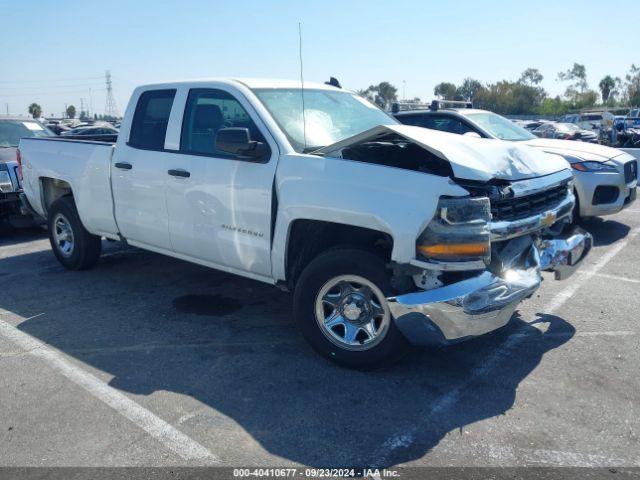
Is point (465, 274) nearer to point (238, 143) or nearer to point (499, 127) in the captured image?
point (238, 143)

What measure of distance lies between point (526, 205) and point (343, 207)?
1.34m

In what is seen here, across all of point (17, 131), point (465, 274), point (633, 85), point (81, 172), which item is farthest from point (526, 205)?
point (633, 85)

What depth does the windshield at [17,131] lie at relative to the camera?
30.8 feet

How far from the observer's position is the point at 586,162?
772cm

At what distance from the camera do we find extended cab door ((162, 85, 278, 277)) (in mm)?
4234

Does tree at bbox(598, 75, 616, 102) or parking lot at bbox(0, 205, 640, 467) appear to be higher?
tree at bbox(598, 75, 616, 102)

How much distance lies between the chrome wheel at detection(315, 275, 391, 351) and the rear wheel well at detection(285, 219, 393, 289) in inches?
10.6

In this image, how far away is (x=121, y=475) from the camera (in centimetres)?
284

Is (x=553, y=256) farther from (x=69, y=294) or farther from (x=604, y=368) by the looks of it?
(x=69, y=294)

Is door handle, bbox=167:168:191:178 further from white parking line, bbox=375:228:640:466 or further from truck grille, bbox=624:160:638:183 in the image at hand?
truck grille, bbox=624:160:638:183

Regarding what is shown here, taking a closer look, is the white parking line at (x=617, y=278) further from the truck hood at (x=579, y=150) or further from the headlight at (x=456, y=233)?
the headlight at (x=456, y=233)

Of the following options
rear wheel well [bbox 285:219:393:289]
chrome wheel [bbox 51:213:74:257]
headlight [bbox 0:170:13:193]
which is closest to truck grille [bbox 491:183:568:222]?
rear wheel well [bbox 285:219:393:289]

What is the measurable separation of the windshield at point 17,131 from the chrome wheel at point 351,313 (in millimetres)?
7715

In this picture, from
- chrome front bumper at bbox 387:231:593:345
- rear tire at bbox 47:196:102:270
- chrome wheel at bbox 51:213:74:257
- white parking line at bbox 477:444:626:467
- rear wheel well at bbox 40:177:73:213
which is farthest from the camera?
rear wheel well at bbox 40:177:73:213
